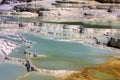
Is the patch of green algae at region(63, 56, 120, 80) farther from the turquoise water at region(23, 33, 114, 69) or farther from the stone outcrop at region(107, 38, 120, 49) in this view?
the stone outcrop at region(107, 38, 120, 49)

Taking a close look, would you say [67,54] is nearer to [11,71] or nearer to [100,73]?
[100,73]

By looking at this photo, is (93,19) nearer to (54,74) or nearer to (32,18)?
(32,18)

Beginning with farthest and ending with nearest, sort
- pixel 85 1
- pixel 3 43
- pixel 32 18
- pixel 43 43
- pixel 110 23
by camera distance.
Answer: pixel 85 1 < pixel 32 18 < pixel 110 23 < pixel 43 43 < pixel 3 43

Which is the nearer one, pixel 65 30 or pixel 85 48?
pixel 85 48

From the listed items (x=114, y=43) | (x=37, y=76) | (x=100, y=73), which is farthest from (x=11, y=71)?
(x=114, y=43)

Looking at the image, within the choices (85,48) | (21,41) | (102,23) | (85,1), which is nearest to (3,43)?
(21,41)

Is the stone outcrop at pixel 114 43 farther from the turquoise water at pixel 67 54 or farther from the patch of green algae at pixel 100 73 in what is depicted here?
the patch of green algae at pixel 100 73

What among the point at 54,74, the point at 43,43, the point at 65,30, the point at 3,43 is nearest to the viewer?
the point at 54,74
